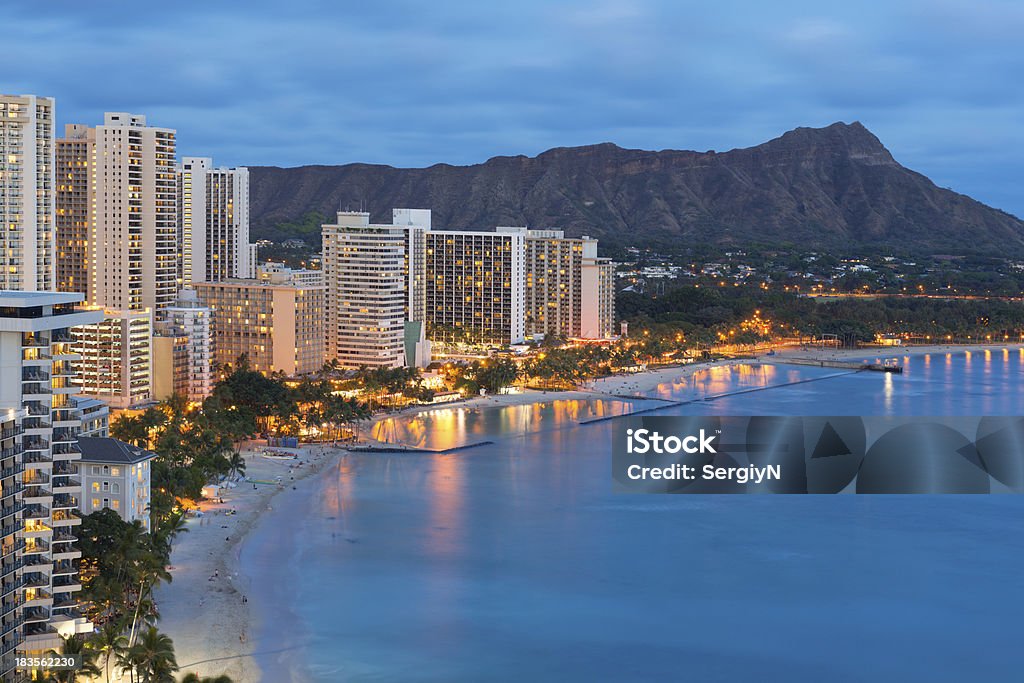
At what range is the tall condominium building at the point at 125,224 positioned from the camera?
4112cm

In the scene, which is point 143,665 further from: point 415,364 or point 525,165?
point 525,165

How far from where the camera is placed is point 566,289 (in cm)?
6009

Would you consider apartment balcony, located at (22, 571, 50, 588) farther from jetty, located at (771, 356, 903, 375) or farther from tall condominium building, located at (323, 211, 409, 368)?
jetty, located at (771, 356, 903, 375)

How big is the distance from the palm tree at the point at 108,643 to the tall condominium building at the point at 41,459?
0.29 m

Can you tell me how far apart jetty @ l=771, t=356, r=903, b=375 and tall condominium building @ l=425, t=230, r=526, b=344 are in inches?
454

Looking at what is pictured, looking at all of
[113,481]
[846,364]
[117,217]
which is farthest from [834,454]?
[846,364]

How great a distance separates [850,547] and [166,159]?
25.6 metres

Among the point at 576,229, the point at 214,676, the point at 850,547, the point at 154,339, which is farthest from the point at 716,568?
the point at 576,229

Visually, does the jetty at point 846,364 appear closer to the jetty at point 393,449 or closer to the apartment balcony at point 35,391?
the jetty at point 393,449

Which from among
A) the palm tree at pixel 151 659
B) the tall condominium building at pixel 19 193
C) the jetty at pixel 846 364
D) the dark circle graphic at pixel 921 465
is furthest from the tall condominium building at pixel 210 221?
the palm tree at pixel 151 659

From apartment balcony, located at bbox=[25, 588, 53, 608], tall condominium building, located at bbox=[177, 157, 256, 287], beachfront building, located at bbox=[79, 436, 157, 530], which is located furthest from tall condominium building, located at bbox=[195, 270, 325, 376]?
apartment balcony, located at bbox=[25, 588, 53, 608]

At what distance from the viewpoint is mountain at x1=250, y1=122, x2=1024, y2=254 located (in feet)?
427

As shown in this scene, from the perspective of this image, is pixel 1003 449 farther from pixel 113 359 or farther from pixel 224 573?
pixel 113 359

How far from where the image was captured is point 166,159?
4184 cm
